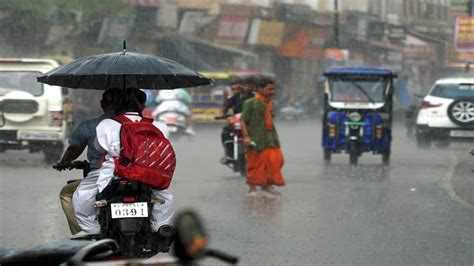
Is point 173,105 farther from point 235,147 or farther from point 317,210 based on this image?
point 317,210

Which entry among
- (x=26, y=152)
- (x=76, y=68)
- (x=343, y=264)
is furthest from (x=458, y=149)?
(x=76, y=68)

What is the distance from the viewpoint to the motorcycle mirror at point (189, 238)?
3.52 metres

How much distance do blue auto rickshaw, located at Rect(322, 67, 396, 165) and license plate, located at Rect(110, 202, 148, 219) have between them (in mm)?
14483

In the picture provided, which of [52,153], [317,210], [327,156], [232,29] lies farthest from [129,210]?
[232,29]

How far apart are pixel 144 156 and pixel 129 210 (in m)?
0.32

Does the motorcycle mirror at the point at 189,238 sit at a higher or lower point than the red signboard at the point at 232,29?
higher

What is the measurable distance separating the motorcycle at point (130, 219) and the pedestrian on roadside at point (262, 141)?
772 cm

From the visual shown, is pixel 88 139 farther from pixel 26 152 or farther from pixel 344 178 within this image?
pixel 26 152

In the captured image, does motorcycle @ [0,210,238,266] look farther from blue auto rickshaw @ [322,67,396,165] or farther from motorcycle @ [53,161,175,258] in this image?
blue auto rickshaw @ [322,67,396,165]

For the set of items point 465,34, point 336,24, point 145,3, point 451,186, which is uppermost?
point 145,3

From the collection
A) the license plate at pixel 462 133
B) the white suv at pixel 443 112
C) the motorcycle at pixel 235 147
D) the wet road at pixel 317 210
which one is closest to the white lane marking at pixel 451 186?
the wet road at pixel 317 210

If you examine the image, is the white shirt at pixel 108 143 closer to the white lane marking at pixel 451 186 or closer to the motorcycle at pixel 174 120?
the white lane marking at pixel 451 186

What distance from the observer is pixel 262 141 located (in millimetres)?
15289

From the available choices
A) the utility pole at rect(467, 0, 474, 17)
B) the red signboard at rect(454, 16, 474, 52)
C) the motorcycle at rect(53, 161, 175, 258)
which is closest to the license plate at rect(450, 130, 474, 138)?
the red signboard at rect(454, 16, 474, 52)
